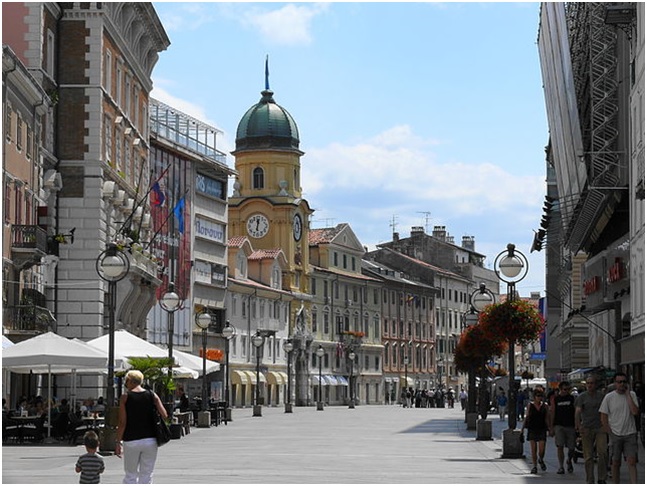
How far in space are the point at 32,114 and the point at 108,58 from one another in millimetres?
9135

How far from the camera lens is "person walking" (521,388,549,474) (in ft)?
92.2

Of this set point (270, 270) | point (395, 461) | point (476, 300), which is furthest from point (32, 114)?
point (270, 270)

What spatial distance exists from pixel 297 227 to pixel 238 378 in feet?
69.9

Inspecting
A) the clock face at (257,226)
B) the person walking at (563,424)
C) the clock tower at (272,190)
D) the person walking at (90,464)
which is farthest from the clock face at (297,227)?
the person walking at (90,464)

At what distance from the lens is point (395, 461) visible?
31.2m

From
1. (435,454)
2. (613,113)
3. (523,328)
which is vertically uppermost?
(613,113)

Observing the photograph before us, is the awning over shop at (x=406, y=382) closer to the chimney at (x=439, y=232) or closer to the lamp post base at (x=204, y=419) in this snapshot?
the chimney at (x=439, y=232)

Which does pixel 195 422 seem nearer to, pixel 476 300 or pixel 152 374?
pixel 152 374

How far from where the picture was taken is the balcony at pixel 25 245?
49.6 meters

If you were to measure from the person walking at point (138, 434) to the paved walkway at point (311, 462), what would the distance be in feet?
18.9

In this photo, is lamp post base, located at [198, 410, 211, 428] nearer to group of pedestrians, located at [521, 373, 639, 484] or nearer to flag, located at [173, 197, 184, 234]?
group of pedestrians, located at [521, 373, 639, 484]

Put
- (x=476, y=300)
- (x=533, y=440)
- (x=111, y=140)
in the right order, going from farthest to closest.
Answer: (x=111, y=140) < (x=476, y=300) < (x=533, y=440)

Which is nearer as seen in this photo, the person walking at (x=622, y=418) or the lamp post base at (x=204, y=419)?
the person walking at (x=622, y=418)

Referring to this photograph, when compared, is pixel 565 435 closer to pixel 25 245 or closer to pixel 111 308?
pixel 111 308
